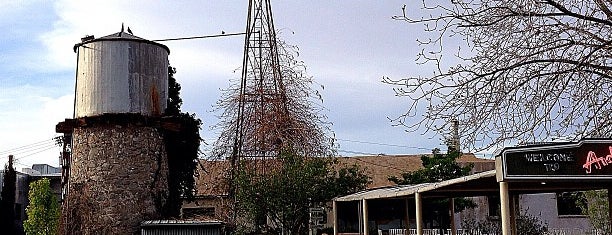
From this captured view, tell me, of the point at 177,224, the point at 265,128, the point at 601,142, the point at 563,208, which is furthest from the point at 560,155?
the point at 563,208

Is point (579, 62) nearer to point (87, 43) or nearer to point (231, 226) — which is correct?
point (231, 226)

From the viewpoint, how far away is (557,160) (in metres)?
10.5

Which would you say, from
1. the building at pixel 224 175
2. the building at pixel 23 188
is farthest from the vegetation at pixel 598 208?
the building at pixel 23 188

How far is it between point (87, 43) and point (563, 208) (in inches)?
820

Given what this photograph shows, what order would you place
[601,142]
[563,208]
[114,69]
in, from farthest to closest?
[563,208] < [114,69] < [601,142]

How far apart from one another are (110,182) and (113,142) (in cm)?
129

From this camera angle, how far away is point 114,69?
24.9 meters

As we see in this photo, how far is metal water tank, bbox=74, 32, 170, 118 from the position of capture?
24.9 m

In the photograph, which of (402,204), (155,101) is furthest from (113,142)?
(402,204)

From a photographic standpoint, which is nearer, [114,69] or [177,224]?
[177,224]

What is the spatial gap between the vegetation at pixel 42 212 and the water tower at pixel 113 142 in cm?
266

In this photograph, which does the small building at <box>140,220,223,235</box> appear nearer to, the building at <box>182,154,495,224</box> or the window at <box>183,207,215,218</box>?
the building at <box>182,154,495,224</box>

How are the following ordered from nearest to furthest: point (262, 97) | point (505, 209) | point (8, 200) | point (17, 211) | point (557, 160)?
point (557, 160)
point (505, 209)
point (262, 97)
point (8, 200)
point (17, 211)

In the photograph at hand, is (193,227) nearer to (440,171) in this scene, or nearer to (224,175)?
(224,175)
